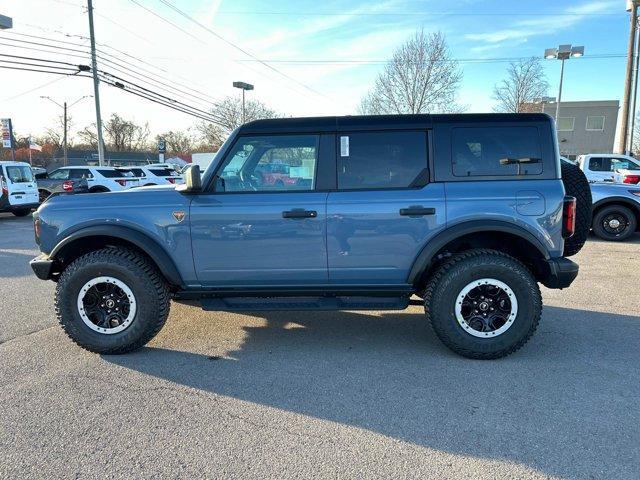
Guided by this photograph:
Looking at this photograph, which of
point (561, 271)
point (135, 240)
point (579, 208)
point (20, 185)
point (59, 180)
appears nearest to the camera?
point (561, 271)

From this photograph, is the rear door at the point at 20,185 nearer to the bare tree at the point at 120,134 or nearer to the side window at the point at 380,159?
the side window at the point at 380,159

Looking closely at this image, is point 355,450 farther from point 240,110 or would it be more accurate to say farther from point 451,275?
point 240,110

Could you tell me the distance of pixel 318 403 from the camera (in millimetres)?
3125

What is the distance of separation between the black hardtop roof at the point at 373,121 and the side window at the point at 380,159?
75 millimetres

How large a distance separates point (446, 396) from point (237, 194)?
7.42ft

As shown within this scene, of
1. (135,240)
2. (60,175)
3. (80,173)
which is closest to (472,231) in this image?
(135,240)

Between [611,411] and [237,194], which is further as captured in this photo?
[237,194]

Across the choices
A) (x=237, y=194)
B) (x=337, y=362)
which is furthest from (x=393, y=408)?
(x=237, y=194)

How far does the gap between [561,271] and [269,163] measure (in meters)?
2.56

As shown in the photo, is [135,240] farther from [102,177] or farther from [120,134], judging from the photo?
[120,134]

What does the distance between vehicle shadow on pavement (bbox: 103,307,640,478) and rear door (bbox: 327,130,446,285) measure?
2.45 feet

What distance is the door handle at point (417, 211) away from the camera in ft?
12.0

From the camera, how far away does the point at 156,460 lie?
253 centimetres

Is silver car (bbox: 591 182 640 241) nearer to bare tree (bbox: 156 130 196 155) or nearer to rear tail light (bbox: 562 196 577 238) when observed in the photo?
rear tail light (bbox: 562 196 577 238)
